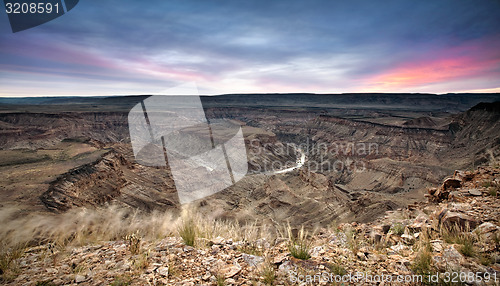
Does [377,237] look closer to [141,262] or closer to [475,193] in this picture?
[475,193]

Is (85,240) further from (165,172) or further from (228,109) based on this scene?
(228,109)

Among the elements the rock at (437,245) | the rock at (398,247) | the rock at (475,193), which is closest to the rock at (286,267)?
the rock at (398,247)

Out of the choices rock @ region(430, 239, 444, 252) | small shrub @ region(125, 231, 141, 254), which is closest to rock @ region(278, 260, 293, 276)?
rock @ region(430, 239, 444, 252)

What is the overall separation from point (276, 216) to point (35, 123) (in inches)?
4049

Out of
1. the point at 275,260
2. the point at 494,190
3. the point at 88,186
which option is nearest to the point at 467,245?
the point at 275,260

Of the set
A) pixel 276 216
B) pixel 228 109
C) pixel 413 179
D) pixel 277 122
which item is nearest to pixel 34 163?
pixel 276 216

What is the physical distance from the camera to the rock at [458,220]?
14.6 feet

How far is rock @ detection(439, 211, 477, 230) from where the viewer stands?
4449mm

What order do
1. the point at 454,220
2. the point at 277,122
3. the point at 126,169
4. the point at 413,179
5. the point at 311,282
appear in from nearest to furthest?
1. the point at 311,282
2. the point at 454,220
3. the point at 126,169
4. the point at 413,179
5. the point at 277,122

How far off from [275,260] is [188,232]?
5.83 ft

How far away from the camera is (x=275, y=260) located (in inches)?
156

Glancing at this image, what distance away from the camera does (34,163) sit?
24.8m

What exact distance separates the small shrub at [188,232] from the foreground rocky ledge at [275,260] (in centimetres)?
12

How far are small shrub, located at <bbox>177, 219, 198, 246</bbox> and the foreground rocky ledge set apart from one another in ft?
0.39
